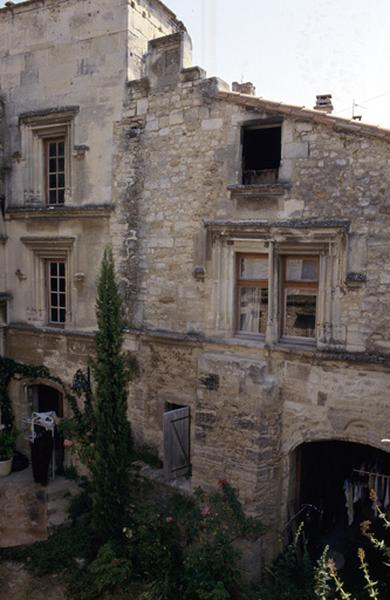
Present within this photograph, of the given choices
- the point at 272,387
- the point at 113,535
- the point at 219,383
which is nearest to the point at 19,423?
the point at 113,535

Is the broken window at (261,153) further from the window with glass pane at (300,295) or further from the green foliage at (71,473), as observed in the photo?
the green foliage at (71,473)

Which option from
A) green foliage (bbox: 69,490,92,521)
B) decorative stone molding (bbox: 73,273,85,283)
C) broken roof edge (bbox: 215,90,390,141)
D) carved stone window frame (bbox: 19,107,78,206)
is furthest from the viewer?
carved stone window frame (bbox: 19,107,78,206)

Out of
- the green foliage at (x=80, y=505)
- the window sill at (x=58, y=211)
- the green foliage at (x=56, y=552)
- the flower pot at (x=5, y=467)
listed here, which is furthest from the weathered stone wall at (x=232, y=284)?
the flower pot at (x=5, y=467)

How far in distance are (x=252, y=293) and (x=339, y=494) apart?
5.16m

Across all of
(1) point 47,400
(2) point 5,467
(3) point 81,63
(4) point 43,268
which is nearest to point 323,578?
(2) point 5,467

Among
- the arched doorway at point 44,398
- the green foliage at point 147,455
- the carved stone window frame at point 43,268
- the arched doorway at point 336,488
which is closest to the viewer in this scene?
the arched doorway at point 336,488

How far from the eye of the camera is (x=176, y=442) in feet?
33.3

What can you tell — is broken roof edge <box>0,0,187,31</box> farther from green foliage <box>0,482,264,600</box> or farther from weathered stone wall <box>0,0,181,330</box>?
green foliage <box>0,482,264,600</box>

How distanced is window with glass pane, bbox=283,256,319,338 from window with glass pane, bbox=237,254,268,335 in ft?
1.40

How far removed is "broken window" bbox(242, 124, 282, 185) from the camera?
373 inches

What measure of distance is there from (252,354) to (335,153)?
3.86m

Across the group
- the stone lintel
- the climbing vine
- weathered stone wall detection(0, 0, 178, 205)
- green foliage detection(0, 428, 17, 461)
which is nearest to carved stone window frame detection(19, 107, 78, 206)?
the stone lintel

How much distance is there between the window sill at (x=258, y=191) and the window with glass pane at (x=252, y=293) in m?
1.11

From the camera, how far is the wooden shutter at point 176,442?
9.96 m
